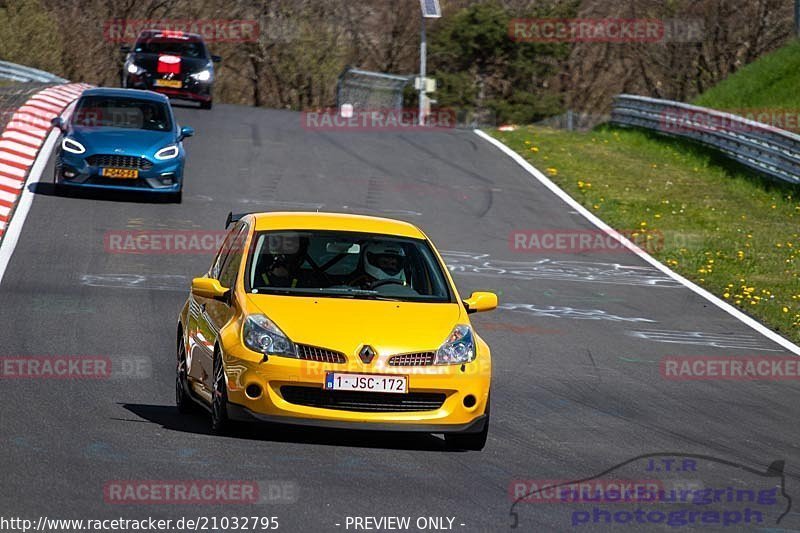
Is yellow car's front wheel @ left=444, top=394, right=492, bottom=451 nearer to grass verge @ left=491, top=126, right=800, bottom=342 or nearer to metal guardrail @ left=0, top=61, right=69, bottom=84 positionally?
grass verge @ left=491, top=126, right=800, bottom=342

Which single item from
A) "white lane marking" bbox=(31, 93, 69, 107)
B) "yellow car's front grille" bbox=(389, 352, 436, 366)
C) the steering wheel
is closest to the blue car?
"white lane marking" bbox=(31, 93, 69, 107)

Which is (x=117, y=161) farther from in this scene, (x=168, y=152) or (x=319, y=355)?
(x=319, y=355)

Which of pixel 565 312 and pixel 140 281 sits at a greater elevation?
pixel 140 281

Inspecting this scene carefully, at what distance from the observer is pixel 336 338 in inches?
348

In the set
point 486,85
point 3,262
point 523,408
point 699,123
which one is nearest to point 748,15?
Result: point 486,85

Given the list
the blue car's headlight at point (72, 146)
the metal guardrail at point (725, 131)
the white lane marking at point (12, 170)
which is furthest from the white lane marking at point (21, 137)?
the metal guardrail at point (725, 131)

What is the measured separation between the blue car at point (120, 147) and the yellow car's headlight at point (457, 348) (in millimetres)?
13722

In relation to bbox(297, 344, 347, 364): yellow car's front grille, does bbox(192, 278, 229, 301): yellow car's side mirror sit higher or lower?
higher

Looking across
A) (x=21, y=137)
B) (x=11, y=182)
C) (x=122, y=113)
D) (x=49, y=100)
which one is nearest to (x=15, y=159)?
(x=11, y=182)

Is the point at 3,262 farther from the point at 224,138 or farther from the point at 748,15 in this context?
the point at 748,15

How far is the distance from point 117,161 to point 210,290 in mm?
13063

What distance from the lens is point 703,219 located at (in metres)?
25.2

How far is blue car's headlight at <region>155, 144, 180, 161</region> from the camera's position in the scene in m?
22.5

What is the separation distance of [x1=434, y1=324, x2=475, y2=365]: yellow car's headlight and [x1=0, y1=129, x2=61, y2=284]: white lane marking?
849 centimetres
